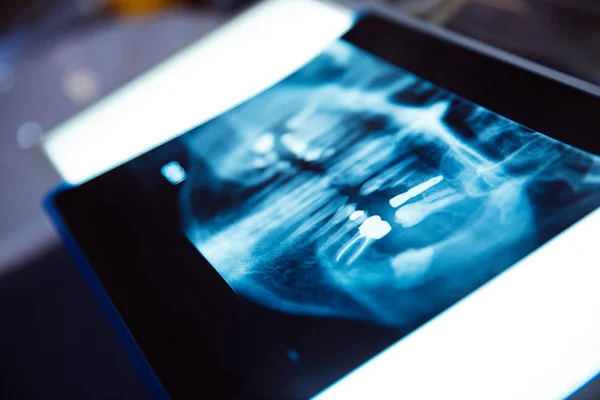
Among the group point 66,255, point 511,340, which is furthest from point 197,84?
point 511,340

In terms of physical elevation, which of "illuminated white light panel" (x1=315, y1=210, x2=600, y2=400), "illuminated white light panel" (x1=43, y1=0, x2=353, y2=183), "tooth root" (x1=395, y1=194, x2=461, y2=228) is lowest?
"illuminated white light panel" (x1=315, y1=210, x2=600, y2=400)

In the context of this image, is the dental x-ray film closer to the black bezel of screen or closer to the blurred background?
the black bezel of screen

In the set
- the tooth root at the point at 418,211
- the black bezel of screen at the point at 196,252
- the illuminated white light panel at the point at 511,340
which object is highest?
the black bezel of screen at the point at 196,252

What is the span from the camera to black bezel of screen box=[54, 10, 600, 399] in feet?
1.49

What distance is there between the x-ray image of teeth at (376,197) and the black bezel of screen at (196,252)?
20 mm

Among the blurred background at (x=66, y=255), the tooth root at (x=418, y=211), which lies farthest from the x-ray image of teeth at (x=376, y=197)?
the blurred background at (x=66, y=255)

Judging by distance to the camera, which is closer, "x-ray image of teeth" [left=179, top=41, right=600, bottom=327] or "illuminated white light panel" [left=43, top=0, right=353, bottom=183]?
"x-ray image of teeth" [left=179, top=41, right=600, bottom=327]

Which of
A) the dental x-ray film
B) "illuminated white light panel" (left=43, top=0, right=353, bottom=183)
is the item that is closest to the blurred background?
"illuminated white light panel" (left=43, top=0, right=353, bottom=183)

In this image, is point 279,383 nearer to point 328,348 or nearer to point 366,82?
point 328,348

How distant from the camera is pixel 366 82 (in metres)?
0.64

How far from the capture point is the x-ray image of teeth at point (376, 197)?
0.44 metres

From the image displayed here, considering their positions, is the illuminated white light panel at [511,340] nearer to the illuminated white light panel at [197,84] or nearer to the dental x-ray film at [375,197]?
the dental x-ray film at [375,197]

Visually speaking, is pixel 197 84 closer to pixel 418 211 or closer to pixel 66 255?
pixel 66 255

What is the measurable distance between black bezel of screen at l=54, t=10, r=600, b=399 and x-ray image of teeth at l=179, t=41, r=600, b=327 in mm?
20
